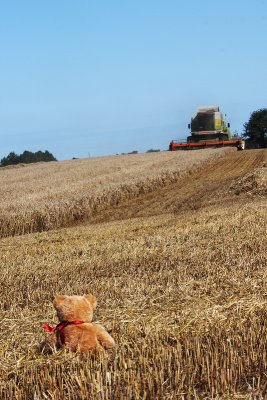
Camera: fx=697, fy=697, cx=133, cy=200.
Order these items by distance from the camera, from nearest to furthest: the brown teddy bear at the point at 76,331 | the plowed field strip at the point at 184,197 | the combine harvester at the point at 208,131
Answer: the brown teddy bear at the point at 76,331 < the plowed field strip at the point at 184,197 < the combine harvester at the point at 208,131

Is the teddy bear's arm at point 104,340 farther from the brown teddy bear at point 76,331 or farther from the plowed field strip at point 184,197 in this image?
the plowed field strip at point 184,197

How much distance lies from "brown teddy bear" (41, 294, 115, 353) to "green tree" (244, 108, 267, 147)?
8198cm

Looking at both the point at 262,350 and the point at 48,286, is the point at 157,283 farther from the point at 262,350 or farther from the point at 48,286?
the point at 262,350

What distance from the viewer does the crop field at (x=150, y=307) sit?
5.09 m

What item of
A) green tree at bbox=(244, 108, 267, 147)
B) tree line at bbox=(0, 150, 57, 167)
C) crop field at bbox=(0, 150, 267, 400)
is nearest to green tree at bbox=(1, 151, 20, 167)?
tree line at bbox=(0, 150, 57, 167)

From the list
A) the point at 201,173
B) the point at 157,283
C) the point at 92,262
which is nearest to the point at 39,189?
the point at 201,173

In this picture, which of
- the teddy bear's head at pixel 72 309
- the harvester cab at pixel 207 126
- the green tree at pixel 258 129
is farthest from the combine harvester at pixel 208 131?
the teddy bear's head at pixel 72 309

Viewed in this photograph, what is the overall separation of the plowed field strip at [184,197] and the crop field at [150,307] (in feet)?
15.9

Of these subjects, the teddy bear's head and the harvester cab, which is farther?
the harvester cab

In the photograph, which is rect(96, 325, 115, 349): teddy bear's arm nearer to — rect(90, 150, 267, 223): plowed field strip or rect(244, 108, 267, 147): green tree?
rect(90, 150, 267, 223): plowed field strip

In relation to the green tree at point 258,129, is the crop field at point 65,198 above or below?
below

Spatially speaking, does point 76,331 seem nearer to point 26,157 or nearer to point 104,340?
point 104,340

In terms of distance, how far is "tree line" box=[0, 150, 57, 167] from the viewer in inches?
4343

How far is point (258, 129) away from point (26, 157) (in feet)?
168
